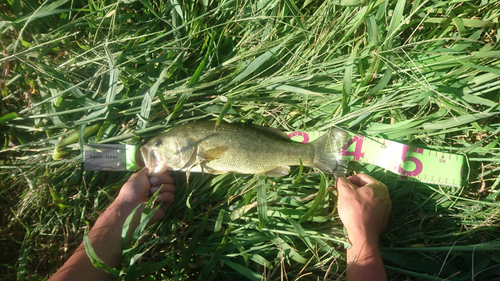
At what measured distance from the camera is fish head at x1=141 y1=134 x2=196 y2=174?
8.51ft

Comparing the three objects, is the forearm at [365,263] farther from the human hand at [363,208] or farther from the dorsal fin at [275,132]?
the dorsal fin at [275,132]

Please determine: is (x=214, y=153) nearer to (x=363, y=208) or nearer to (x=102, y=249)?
(x=102, y=249)

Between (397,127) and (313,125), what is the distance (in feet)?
2.67

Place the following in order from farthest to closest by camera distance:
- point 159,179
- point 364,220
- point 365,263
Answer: point 159,179 → point 364,220 → point 365,263

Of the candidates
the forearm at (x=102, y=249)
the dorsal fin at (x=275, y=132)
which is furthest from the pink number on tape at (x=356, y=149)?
the forearm at (x=102, y=249)

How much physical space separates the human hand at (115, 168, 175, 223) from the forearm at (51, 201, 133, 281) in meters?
0.07

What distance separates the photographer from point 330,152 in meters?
2.69

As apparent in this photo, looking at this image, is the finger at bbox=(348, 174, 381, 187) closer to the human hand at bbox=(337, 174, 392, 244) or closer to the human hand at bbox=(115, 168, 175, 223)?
the human hand at bbox=(337, 174, 392, 244)

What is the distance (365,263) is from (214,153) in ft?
5.39

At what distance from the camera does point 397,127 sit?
2666mm

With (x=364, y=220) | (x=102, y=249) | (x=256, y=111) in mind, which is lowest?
(x=102, y=249)

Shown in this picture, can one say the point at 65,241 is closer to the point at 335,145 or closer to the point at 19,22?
the point at 19,22

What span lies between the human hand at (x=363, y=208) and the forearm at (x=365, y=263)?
5cm

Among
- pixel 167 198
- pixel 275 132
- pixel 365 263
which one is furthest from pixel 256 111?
pixel 365 263
